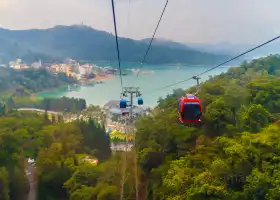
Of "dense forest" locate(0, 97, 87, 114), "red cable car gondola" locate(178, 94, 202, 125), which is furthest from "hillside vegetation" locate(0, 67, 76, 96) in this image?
"red cable car gondola" locate(178, 94, 202, 125)

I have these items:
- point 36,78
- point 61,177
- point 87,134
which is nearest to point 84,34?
point 36,78

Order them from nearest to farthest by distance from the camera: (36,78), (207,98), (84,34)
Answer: (207,98)
(36,78)
(84,34)

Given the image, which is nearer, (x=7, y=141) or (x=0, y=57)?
(x=7, y=141)

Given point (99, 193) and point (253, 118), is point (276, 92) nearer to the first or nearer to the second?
point (253, 118)

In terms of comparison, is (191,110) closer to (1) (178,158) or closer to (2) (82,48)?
(1) (178,158)

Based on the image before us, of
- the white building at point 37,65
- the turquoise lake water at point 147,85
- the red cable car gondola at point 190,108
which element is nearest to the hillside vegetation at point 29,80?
the turquoise lake water at point 147,85

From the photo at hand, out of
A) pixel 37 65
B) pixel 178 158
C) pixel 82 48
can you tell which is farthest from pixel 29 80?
pixel 178 158
